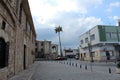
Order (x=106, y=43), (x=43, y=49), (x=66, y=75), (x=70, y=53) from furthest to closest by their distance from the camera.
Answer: (x=70, y=53), (x=43, y=49), (x=106, y=43), (x=66, y=75)

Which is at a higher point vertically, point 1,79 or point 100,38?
point 100,38

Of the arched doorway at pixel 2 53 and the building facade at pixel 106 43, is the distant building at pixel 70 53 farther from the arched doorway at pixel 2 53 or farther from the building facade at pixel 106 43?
Answer: the arched doorway at pixel 2 53

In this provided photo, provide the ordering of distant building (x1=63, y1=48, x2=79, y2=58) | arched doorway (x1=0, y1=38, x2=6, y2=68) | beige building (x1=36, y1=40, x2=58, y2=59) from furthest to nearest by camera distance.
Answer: distant building (x1=63, y1=48, x2=79, y2=58) < beige building (x1=36, y1=40, x2=58, y2=59) < arched doorway (x1=0, y1=38, x2=6, y2=68)

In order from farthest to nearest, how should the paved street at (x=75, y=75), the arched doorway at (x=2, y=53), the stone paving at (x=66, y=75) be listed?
the paved street at (x=75, y=75) < the stone paving at (x=66, y=75) < the arched doorway at (x=2, y=53)

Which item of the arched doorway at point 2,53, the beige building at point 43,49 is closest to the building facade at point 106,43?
the arched doorway at point 2,53

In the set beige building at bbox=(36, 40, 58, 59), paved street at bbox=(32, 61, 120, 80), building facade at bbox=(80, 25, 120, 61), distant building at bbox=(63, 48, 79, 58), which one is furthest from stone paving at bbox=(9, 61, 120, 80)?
distant building at bbox=(63, 48, 79, 58)

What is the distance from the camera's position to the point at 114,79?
37.8 ft

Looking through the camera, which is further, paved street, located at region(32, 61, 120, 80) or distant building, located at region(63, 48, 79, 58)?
distant building, located at region(63, 48, 79, 58)

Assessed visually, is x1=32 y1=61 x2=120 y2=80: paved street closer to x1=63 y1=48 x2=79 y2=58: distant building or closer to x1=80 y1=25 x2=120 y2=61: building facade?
x1=80 y1=25 x2=120 y2=61: building facade

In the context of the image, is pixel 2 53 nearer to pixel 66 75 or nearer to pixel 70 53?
pixel 66 75

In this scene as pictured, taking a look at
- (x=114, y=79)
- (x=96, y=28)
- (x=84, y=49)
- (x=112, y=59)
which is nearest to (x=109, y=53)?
(x=112, y=59)

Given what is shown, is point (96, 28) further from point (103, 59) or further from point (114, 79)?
point (114, 79)

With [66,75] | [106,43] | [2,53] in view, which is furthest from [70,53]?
[2,53]

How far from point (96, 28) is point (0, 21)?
3665cm
